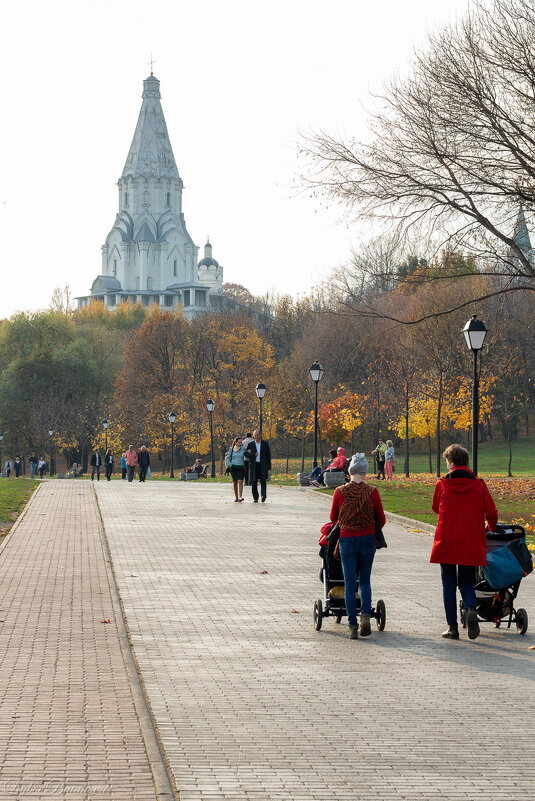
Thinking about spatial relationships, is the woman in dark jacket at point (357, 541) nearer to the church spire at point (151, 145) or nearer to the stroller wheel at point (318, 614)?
the stroller wheel at point (318, 614)

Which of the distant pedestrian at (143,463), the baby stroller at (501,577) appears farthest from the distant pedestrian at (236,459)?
the distant pedestrian at (143,463)

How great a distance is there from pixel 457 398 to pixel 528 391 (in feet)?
82.1

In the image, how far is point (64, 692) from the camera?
22.5 ft

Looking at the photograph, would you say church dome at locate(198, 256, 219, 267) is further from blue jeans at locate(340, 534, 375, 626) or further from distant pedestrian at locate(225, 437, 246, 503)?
blue jeans at locate(340, 534, 375, 626)

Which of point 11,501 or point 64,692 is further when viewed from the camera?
point 11,501

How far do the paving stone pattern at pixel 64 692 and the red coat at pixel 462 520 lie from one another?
9.71 ft

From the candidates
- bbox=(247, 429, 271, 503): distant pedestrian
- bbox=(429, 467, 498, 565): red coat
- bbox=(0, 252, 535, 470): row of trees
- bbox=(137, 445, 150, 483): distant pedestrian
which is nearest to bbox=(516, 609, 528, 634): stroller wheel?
bbox=(429, 467, 498, 565): red coat

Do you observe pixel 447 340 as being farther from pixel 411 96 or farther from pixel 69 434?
pixel 69 434

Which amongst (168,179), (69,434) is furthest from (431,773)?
(168,179)

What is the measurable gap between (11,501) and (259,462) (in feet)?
19.6

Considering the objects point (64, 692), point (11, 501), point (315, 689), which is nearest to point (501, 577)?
point (315, 689)

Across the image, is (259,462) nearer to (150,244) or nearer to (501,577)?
(501,577)

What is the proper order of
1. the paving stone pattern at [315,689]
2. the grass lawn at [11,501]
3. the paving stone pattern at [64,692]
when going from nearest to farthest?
the paving stone pattern at [64,692] < the paving stone pattern at [315,689] < the grass lawn at [11,501]

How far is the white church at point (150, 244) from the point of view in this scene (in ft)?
459
